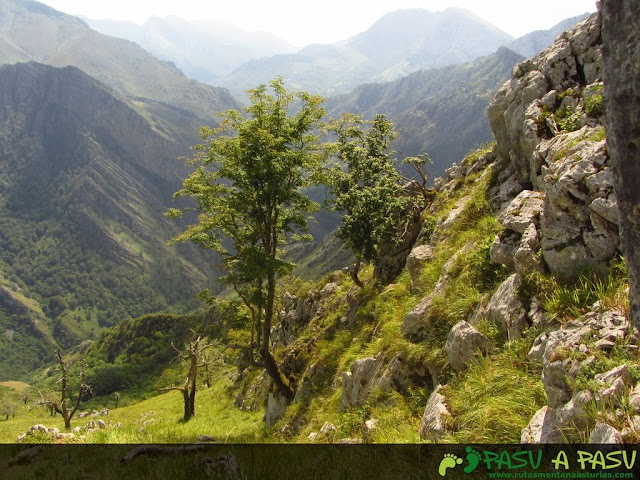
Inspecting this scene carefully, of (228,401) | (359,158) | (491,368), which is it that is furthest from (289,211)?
(228,401)

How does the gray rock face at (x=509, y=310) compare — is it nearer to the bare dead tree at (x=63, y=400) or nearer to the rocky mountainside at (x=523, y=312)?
the rocky mountainside at (x=523, y=312)

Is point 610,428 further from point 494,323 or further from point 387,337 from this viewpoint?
point 387,337

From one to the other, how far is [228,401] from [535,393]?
133 feet

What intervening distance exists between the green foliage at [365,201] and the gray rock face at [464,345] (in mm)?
16417

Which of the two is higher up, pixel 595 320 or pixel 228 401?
pixel 595 320

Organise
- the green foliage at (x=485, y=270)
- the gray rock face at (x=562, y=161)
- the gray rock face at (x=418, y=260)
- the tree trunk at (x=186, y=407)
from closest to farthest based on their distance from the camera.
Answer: the gray rock face at (x=562, y=161)
the green foliage at (x=485, y=270)
the gray rock face at (x=418, y=260)
the tree trunk at (x=186, y=407)

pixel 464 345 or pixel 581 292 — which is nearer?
pixel 581 292

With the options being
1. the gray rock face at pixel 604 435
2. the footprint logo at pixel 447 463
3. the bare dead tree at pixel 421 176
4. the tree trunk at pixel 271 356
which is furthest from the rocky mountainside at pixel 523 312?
the bare dead tree at pixel 421 176

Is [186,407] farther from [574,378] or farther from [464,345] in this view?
[574,378]

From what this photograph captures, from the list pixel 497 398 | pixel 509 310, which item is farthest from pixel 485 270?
pixel 497 398

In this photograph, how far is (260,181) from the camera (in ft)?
67.3

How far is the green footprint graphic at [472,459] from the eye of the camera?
533cm

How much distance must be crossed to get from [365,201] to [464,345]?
17.5 metres

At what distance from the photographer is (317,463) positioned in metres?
6.44
